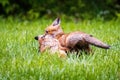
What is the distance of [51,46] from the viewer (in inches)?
227

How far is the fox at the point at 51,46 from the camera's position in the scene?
562 centimetres

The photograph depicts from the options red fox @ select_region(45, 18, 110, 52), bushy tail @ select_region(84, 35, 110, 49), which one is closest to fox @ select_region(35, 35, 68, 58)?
red fox @ select_region(45, 18, 110, 52)

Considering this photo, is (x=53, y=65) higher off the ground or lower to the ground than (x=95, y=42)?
lower

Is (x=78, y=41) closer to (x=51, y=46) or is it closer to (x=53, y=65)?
(x=51, y=46)

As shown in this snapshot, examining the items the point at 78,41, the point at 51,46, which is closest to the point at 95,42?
the point at 78,41

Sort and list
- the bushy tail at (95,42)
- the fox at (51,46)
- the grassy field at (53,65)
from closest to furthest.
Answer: the grassy field at (53,65), the bushy tail at (95,42), the fox at (51,46)

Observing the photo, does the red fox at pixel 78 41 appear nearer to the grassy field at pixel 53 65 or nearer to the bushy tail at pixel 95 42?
the bushy tail at pixel 95 42

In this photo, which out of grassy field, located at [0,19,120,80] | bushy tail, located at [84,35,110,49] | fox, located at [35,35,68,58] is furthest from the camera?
fox, located at [35,35,68,58]

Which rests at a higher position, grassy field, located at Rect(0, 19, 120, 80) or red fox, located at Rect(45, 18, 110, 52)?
red fox, located at Rect(45, 18, 110, 52)

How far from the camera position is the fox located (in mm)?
5623

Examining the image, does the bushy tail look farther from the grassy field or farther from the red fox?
the grassy field

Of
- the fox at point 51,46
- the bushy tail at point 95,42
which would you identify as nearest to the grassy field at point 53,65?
the fox at point 51,46

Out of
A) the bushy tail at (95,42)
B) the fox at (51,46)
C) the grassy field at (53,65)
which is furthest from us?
the fox at (51,46)

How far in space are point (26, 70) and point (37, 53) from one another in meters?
0.88
